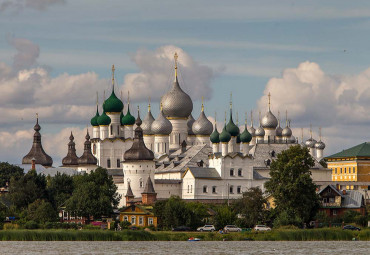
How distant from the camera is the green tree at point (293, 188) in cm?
8831

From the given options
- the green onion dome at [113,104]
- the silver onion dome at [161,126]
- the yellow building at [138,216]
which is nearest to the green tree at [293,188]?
the yellow building at [138,216]

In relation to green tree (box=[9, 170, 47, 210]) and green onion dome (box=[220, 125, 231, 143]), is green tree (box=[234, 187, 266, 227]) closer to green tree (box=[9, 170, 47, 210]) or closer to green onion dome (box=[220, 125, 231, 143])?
green tree (box=[9, 170, 47, 210])

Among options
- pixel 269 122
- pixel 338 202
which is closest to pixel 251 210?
pixel 338 202

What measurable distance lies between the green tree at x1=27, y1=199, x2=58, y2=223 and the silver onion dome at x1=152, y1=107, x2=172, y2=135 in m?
29.3

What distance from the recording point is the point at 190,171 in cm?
11194

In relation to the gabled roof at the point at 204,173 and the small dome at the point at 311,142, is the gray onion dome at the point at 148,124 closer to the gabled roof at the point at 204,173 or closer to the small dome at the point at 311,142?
the gabled roof at the point at 204,173

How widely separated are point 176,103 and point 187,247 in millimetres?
55201

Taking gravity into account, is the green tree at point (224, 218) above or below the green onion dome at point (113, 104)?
below

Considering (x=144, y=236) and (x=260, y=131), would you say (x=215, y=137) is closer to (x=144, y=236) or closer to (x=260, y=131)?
(x=260, y=131)

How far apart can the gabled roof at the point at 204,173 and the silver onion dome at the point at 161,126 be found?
11484 millimetres

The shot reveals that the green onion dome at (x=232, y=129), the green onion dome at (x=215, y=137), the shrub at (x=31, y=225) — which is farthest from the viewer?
the green onion dome at (x=215, y=137)

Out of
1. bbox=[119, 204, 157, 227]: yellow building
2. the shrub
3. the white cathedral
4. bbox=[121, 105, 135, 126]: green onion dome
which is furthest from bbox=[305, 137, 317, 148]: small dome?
the shrub

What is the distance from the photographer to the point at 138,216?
93375 millimetres

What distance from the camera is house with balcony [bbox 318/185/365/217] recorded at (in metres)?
96.6
